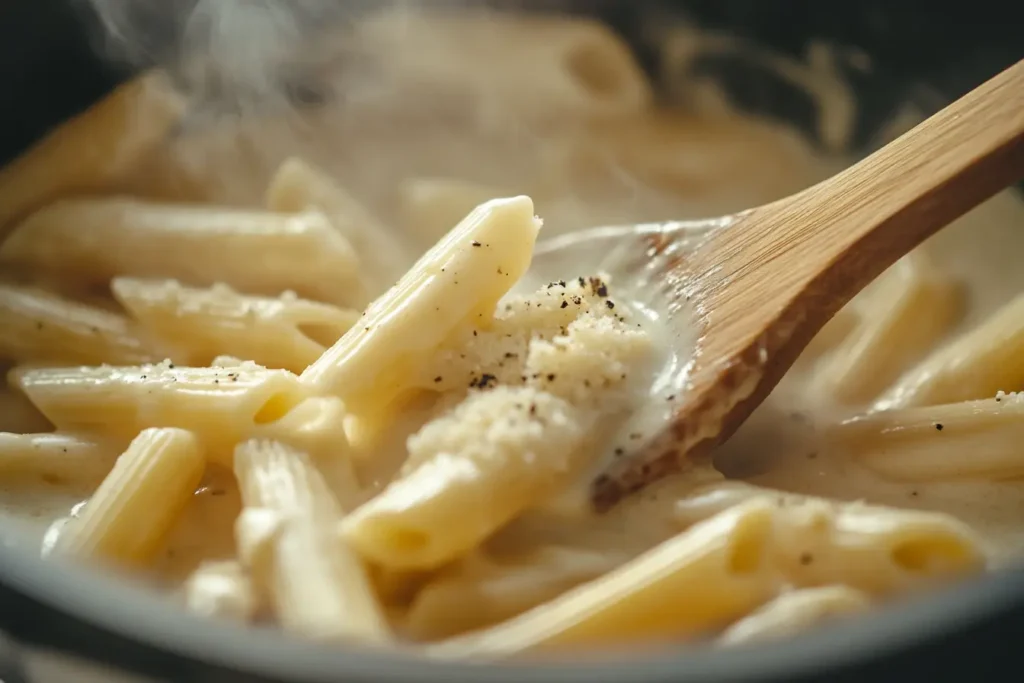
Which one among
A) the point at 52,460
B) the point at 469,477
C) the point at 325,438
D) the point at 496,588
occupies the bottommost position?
the point at 496,588

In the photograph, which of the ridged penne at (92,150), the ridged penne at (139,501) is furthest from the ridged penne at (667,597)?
the ridged penne at (92,150)

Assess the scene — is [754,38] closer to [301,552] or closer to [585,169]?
[585,169]

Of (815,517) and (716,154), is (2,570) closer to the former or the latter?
(815,517)

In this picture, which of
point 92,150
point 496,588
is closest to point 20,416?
point 92,150

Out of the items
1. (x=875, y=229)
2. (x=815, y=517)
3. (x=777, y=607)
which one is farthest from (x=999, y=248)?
(x=777, y=607)

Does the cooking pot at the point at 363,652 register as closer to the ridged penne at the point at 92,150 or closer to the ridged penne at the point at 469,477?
the ridged penne at the point at 469,477

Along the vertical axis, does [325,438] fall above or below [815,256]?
below
